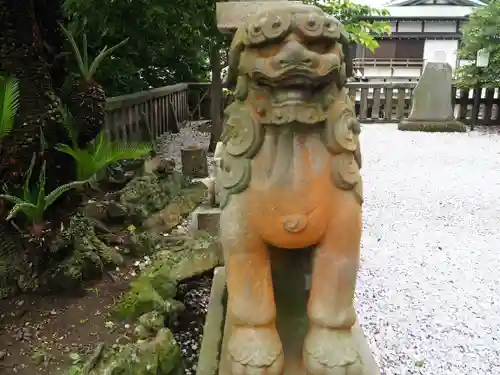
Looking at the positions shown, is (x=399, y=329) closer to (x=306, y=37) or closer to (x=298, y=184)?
(x=298, y=184)

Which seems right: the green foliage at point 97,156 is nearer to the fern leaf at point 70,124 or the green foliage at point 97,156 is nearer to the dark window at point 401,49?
the fern leaf at point 70,124

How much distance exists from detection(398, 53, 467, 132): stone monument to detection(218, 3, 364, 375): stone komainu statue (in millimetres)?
6684

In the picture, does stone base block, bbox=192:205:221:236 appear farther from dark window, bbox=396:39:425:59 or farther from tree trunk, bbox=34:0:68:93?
dark window, bbox=396:39:425:59

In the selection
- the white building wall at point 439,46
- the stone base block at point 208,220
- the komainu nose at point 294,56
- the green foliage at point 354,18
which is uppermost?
the white building wall at point 439,46

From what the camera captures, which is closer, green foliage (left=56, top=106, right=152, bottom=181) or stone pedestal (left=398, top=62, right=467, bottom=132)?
green foliage (left=56, top=106, right=152, bottom=181)

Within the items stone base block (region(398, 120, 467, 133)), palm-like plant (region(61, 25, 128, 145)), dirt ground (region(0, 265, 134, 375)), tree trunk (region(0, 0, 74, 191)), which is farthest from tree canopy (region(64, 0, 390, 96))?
stone base block (region(398, 120, 467, 133))

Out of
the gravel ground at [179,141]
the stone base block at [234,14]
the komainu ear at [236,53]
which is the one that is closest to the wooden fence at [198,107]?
Answer: the gravel ground at [179,141]

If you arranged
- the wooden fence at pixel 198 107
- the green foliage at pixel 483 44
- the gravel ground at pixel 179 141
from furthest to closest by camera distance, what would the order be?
the green foliage at pixel 483 44, the gravel ground at pixel 179 141, the wooden fence at pixel 198 107

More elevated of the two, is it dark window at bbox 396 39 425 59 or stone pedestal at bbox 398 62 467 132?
dark window at bbox 396 39 425 59

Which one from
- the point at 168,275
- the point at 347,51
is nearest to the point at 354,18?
the point at 168,275

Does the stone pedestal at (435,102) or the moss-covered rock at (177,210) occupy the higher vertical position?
the stone pedestal at (435,102)

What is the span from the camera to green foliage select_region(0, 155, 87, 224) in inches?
68.3

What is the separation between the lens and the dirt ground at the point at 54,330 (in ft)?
5.42

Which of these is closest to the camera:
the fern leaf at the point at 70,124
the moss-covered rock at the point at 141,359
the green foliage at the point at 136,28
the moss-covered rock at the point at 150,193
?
the moss-covered rock at the point at 141,359
